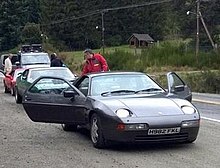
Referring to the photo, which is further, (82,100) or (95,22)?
(95,22)

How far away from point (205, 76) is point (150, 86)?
21083mm

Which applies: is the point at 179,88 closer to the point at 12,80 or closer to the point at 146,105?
the point at 146,105

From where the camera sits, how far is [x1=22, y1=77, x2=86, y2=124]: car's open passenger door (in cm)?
1116

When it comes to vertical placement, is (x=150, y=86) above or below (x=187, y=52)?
above

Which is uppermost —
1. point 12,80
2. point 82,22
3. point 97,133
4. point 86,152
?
point 97,133

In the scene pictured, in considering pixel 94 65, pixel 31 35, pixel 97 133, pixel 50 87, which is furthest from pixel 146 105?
pixel 31 35

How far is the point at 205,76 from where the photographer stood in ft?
106

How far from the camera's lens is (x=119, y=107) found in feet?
33.0

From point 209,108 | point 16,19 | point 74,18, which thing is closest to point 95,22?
point 74,18

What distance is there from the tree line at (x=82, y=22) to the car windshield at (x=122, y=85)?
85098 millimetres

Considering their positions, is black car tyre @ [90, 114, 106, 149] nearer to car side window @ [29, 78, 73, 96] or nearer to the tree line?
car side window @ [29, 78, 73, 96]

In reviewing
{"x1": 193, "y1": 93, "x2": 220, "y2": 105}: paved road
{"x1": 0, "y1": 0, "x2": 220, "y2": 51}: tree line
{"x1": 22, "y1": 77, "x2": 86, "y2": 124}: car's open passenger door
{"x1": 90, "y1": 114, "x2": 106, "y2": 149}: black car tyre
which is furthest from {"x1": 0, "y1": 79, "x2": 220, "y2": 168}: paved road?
{"x1": 0, "y1": 0, "x2": 220, "y2": 51}: tree line

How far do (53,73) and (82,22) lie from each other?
3276 inches

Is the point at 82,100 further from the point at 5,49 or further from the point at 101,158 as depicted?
the point at 5,49
